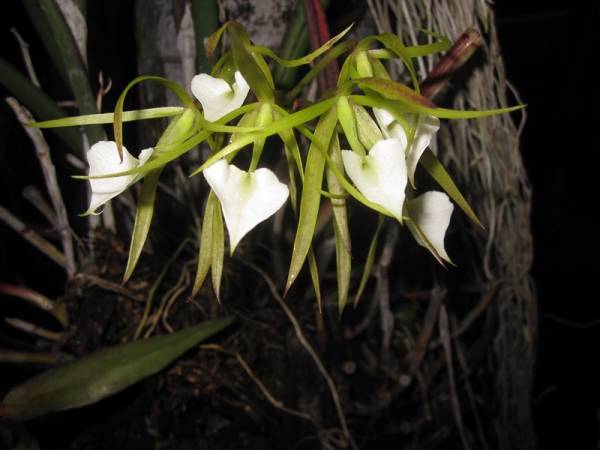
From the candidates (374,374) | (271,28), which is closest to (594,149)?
(374,374)

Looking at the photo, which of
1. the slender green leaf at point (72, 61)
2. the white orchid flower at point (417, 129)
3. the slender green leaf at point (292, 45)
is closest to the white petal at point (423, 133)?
the white orchid flower at point (417, 129)

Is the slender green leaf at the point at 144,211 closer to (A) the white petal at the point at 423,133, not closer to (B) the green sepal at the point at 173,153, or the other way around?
(B) the green sepal at the point at 173,153

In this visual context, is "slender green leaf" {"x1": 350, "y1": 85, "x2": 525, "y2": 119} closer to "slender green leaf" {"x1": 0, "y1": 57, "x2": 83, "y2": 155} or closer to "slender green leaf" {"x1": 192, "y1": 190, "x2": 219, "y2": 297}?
"slender green leaf" {"x1": 192, "y1": 190, "x2": 219, "y2": 297}

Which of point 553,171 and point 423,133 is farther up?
point 423,133

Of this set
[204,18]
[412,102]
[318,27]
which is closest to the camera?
[412,102]

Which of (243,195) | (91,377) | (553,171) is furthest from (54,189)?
(553,171)

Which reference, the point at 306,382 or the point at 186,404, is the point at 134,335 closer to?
the point at 186,404

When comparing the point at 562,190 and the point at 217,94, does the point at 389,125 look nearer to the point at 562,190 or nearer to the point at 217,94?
the point at 217,94
